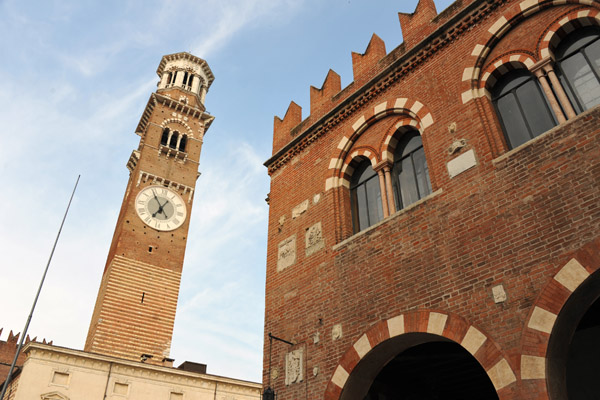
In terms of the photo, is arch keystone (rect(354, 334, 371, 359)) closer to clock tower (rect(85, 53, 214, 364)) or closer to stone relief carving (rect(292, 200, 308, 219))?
stone relief carving (rect(292, 200, 308, 219))

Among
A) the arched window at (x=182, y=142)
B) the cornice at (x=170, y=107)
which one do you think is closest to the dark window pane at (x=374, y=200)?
the arched window at (x=182, y=142)

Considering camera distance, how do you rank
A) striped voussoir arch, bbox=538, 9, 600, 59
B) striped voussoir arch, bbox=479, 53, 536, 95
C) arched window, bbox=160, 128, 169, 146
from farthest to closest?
arched window, bbox=160, 128, 169, 146 < striped voussoir arch, bbox=479, 53, 536, 95 < striped voussoir arch, bbox=538, 9, 600, 59

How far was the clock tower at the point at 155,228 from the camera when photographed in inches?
1131

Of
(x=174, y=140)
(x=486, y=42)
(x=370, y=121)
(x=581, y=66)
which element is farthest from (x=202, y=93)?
(x=581, y=66)

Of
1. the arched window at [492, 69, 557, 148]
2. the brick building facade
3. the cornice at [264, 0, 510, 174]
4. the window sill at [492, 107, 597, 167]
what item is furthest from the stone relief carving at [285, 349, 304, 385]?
the arched window at [492, 69, 557, 148]

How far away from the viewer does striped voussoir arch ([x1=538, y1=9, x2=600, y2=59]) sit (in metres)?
6.75

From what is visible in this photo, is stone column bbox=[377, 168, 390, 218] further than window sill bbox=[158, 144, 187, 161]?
No

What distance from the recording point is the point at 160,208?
113 feet

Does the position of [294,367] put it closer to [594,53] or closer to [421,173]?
[421,173]

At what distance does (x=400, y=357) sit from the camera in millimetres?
8250

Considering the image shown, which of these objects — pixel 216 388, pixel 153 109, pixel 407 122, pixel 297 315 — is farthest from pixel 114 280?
pixel 407 122

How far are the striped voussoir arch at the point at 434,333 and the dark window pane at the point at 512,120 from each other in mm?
2994

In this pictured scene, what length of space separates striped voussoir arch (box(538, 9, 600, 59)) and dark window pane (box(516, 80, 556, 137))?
51cm

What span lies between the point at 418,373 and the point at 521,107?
17.5 ft
